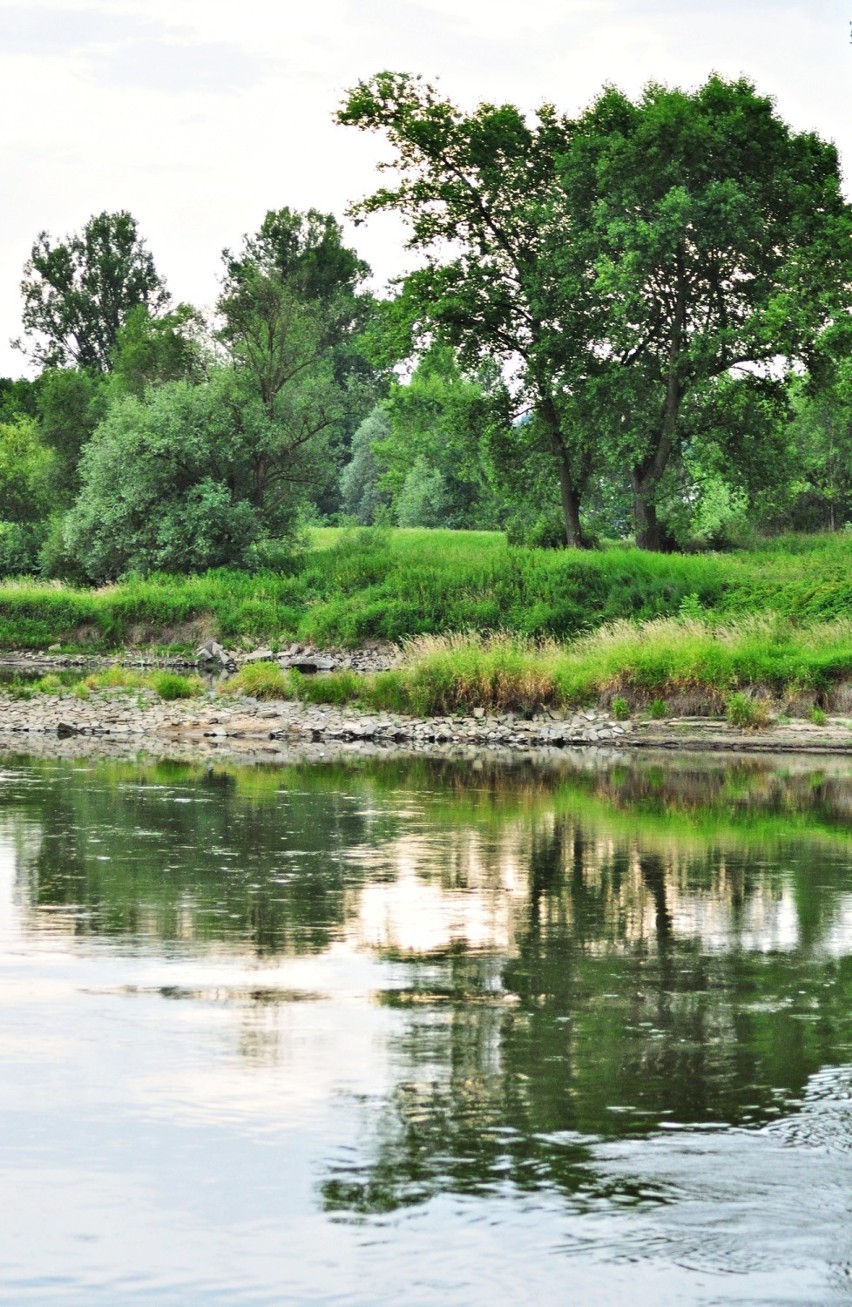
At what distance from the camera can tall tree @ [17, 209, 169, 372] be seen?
117 metres

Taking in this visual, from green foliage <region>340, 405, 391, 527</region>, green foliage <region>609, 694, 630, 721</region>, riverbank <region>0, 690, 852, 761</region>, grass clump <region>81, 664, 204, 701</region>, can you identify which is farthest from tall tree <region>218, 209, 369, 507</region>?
green foliage <region>340, 405, 391, 527</region>

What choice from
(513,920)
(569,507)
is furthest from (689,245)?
(513,920)

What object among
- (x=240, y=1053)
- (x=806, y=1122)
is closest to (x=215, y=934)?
(x=240, y=1053)

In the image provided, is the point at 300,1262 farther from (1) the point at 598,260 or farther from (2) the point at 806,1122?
(1) the point at 598,260

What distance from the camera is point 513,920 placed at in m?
14.1

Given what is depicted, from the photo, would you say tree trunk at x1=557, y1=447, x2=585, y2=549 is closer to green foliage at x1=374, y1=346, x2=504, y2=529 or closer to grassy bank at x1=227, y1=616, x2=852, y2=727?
green foliage at x1=374, y1=346, x2=504, y2=529

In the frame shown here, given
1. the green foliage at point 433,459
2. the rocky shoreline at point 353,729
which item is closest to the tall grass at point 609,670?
the rocky shoreline at point 353,729

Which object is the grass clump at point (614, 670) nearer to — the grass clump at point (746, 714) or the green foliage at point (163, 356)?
the grass clump at point (746, 714)

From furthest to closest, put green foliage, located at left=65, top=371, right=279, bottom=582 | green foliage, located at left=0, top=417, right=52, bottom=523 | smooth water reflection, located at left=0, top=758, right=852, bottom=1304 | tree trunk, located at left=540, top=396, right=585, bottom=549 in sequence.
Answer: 1. green foliage, located at left=0, top=417, right=52, bottom=523
2. green foliage, located at left=65, top=371, right=279, bottom=582
3. tree trunk, located at left=540, top=396, right=585, bottom=549
4. smooth water reflection, located at left=0, top=758, right=852, bottom=1304

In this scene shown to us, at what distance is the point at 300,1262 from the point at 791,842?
14075 mm

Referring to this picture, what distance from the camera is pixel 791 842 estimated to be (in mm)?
19781

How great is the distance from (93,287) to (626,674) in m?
88.3

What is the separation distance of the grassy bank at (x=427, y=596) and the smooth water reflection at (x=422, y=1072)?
29.0 metres

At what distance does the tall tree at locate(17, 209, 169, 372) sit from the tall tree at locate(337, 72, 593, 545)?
2228 inches
